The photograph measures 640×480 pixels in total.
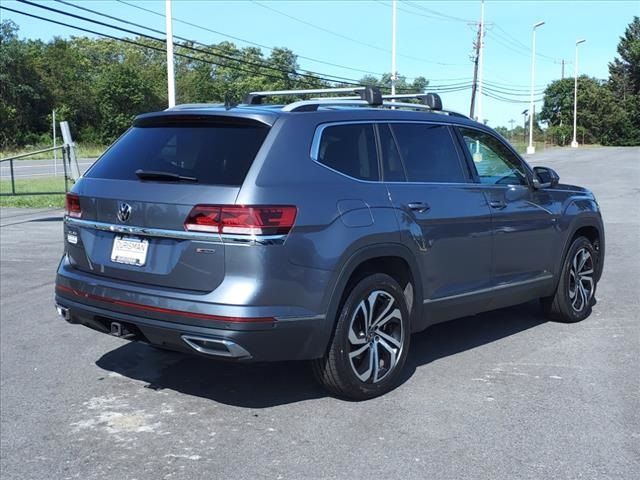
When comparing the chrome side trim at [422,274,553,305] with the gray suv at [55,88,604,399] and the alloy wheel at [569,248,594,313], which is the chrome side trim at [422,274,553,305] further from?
the alloy wheel at [569,248,594,313]

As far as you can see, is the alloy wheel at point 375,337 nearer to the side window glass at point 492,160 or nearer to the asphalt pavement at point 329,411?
the asphalt pavement at point 329,411

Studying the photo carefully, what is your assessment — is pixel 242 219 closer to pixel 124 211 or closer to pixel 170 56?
pixel 124 211

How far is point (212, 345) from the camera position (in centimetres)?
400

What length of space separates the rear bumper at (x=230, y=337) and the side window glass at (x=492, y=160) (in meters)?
2.26

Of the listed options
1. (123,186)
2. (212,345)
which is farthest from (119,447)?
(123,186)

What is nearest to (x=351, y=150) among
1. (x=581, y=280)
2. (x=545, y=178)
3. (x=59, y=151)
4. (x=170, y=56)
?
(x=545, y=178)

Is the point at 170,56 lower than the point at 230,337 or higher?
higher

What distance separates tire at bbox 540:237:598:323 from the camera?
6566mm

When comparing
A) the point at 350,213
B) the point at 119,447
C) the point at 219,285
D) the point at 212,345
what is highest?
the point at 350,213

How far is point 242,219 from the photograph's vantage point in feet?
12.9

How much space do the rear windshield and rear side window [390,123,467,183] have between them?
1236 mm

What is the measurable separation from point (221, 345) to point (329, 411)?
0.96 meters

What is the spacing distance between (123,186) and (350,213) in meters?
1.45

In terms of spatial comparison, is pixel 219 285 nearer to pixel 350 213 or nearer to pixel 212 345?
pixel 212 345
